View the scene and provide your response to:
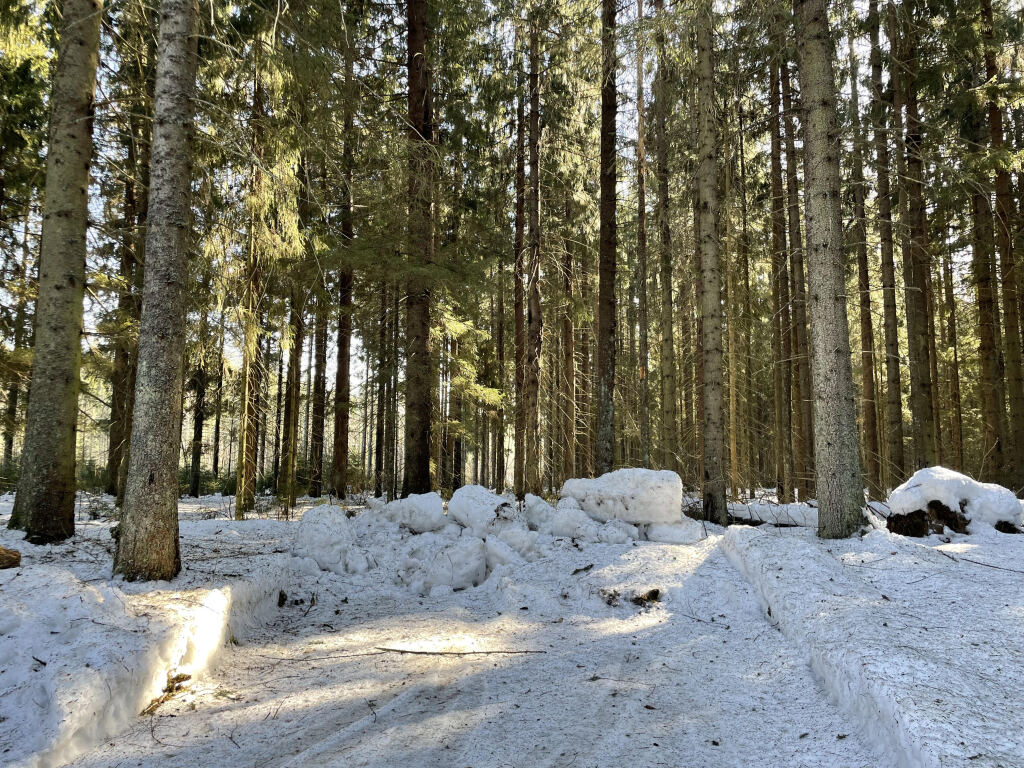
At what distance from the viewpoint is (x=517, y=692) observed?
351 centimetres

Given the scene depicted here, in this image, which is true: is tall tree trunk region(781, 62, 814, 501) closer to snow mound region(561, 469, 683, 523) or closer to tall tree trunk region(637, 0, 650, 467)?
tall tree trunk region(637, 0, 650, 467)

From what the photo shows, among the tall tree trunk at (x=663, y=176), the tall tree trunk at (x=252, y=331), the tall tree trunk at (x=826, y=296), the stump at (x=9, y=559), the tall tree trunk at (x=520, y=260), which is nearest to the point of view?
the stump at (x=9, y=559)

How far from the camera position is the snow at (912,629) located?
2.29 meters

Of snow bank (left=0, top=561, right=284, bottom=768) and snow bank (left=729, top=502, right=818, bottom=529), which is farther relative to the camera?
snow bank (left=729, top=502, right=818, bottom=529)

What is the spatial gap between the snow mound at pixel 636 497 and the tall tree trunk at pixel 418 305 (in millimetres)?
3838

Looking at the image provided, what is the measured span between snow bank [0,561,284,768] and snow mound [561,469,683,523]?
16.9 feet

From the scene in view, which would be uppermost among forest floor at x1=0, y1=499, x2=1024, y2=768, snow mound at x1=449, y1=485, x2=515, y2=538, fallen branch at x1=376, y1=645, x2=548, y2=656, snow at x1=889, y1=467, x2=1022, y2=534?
snow at x1=889, y1=467, x2=1022, y2=534

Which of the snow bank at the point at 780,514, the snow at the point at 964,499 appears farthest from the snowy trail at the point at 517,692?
the snow bank at the point at 780,514

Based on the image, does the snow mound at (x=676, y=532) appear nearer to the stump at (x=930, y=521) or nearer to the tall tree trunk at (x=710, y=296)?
the tall tree trunk at (x=710, y=296)

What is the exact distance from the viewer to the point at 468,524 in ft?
24.6

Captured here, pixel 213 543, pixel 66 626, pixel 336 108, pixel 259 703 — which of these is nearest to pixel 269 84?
pixel 336 108

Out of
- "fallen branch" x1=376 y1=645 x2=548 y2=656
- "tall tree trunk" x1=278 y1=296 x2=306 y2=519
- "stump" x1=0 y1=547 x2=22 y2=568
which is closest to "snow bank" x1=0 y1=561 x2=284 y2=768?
"stump" x1=0 y1=547 x2=22 y2=568

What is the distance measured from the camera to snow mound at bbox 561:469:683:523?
7.66 meters

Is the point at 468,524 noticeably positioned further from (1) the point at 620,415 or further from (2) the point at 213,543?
(1) the point at 620,415
